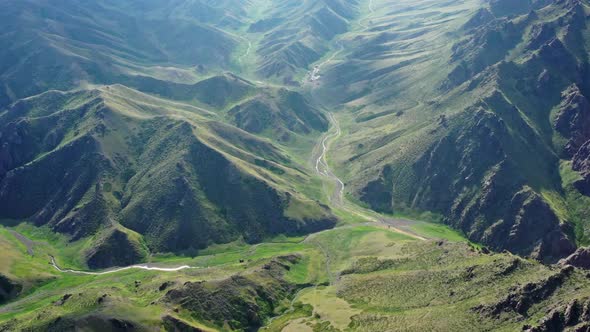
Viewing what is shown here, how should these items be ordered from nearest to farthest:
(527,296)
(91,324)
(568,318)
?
(568,318) → (527,296) → (91,324)

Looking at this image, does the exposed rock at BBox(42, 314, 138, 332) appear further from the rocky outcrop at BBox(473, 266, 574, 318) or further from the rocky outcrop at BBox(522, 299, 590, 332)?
the rocky outcrop at BBox(522, 299, 590, 332)

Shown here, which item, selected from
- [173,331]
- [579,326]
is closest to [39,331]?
[173,331]

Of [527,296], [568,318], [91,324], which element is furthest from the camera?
[91,324]

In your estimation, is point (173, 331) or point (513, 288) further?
point (173, 331)

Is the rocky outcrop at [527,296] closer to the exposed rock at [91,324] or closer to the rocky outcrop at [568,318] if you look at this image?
the rocky outcrop at [568,318]

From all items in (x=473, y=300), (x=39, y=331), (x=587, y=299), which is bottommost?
(x=39, y=331)

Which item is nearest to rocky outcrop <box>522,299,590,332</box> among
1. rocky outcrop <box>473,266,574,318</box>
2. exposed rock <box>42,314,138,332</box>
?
rocky outcrop <box>473,266,574,318</box>

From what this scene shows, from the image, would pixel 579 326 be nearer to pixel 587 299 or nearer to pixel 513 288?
pixel 587 299

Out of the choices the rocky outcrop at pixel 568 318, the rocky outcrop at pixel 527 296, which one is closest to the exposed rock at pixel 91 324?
the rocky outcrop at pixel 527 296

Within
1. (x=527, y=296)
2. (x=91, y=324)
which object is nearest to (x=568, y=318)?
(x=527, y=296)

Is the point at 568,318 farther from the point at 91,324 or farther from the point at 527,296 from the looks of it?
the point at 91,324

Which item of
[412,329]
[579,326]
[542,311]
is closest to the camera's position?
[579,326]
